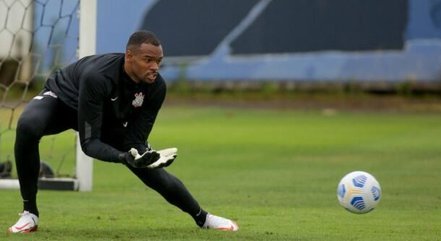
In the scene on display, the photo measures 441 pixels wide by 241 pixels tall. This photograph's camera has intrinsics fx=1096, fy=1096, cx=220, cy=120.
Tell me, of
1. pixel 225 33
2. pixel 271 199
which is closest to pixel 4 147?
pixel 271 199

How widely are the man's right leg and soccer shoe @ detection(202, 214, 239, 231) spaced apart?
1.33m

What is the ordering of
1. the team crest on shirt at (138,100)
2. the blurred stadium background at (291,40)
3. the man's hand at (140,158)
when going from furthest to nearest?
the blurred stadium background at (291,40), the team crest on shirt at (138,100), the man's hand at (140,158)

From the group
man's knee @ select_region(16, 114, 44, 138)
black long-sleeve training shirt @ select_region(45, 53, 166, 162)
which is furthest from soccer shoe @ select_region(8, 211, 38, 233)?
black long-sleeve training shirt @ select_region(45, 53, 166, 162)

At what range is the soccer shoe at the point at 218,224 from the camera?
8578mm

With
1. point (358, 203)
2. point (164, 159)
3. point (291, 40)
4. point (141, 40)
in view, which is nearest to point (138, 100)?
point (141, 40)

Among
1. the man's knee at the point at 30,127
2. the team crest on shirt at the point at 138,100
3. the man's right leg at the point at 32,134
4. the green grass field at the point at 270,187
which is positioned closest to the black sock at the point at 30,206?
the man's right leg at the point at 32,134

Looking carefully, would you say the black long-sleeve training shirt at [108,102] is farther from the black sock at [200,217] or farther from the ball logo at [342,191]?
the ball logo at [342,191]

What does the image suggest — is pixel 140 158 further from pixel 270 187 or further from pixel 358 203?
pixel 270 187

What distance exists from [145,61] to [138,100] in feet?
1.24

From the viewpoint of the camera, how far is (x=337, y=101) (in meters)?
26.5

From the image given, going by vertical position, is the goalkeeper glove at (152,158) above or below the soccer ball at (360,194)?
above

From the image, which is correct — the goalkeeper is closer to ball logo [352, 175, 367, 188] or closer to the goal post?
ball logo [352, 175, 367, 188]

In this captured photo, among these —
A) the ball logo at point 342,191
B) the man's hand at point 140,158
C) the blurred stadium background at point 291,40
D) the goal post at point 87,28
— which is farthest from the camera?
the blurred stadium background at point 291,40

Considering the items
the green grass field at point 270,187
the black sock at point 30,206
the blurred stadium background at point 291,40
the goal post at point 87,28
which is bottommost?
the blurred stadium background at point 291,40
